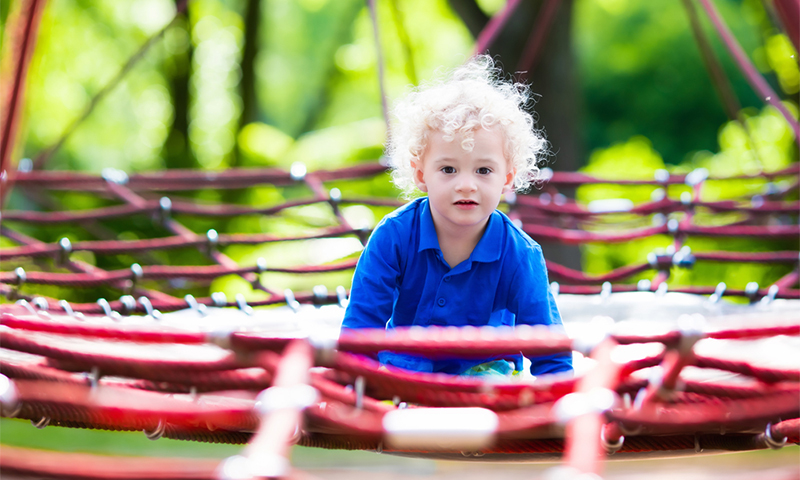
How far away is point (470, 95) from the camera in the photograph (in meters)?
0.91

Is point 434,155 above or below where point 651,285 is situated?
below

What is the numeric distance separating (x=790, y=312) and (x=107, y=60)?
18.4 ft

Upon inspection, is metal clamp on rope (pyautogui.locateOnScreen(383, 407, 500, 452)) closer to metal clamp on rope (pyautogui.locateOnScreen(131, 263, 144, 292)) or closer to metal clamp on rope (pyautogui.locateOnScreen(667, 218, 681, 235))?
metal clamp on rope (pyautogui.locateOnScreen(131, 263, 144, 292))

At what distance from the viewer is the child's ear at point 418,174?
0.95 meters

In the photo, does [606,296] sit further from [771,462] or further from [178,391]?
[771,462]

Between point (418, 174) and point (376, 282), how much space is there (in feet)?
0.47

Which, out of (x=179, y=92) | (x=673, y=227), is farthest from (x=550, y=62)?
(x=179, y=92)

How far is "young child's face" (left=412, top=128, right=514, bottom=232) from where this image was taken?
2.87ft

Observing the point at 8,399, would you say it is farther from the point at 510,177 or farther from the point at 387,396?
the point at 510,177

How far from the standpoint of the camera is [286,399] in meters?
0.54

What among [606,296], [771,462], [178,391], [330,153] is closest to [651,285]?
[606,296]

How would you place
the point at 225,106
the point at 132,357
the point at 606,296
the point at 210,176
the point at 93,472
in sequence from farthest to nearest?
the point at 225,106 < the point at 210,176 < the point at 606,296 < the point at 132,357 < the point at 93,472

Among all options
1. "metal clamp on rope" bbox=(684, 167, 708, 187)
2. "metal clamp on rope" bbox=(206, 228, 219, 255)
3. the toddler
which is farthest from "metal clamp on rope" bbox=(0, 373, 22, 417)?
"metal clamp on rope" bbox=(684, 167, 708, 187)

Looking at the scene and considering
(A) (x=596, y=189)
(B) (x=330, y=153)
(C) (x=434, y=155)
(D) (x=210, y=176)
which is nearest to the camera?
(C) (x=434, y=155)
